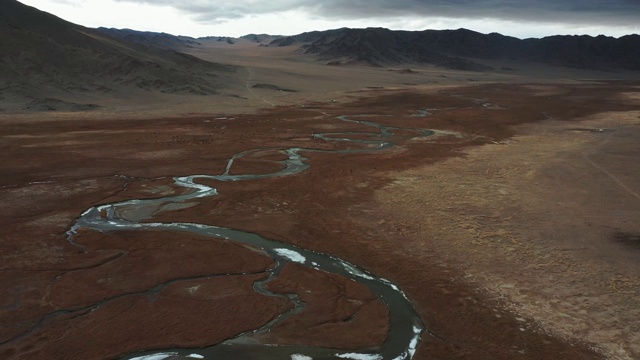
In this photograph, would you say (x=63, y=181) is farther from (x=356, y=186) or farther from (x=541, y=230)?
(x=541, y=230)

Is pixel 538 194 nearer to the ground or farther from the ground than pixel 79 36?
nearer to the ground

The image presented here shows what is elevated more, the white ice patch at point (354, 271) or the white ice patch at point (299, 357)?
the white ice patch at point (354, 271)

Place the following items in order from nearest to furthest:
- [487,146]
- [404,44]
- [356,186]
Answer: [356,186] → [487,146] → [404,44]

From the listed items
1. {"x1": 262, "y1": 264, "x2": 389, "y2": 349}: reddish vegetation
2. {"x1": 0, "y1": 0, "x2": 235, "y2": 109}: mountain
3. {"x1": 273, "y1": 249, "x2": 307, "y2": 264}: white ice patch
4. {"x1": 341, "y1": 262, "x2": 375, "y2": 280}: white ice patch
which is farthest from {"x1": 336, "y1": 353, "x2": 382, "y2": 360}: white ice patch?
{"x1": 0, "y1": 0, "x2": 235, "y2": 109}: mountain

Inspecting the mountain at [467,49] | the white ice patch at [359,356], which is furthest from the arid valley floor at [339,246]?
the mountain at [467,49]

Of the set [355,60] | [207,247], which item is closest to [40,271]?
[207,247]

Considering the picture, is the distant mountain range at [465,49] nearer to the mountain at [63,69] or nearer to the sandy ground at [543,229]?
the mountain at [63,69]

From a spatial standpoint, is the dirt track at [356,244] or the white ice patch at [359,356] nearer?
the white ice patch at [359,356]
